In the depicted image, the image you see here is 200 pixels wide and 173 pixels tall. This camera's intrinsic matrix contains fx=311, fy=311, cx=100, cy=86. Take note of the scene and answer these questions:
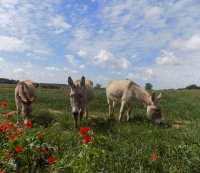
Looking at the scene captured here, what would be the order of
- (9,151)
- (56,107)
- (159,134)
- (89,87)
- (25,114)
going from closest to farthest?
(9,151) → (159,134) → (25,114) → (89,87) → (56,107)

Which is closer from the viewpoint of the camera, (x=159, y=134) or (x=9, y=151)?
(x=9, y=151)

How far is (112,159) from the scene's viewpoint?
5.41m

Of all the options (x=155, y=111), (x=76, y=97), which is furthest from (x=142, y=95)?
A: (x=76, y=97)

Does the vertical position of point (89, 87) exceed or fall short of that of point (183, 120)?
it exceeds it

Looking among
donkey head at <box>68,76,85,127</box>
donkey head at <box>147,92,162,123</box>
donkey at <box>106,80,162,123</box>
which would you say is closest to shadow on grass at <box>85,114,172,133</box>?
donkey head at <box>147,92,162,123</box>

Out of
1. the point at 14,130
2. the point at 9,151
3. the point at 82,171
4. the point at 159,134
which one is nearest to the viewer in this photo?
the point at 82,171

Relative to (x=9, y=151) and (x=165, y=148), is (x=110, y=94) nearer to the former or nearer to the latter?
(x=165, y=148)

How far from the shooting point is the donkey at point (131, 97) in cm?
1324

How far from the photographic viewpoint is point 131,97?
14477 millimetres

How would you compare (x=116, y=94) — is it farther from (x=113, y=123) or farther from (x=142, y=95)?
(x=113, y=123)

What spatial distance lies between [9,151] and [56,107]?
1295cm

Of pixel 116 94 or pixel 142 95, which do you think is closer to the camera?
pixel 142 95

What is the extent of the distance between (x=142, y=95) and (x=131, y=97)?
57 cm

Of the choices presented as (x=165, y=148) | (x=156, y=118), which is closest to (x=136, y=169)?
(x=165, y=148)
